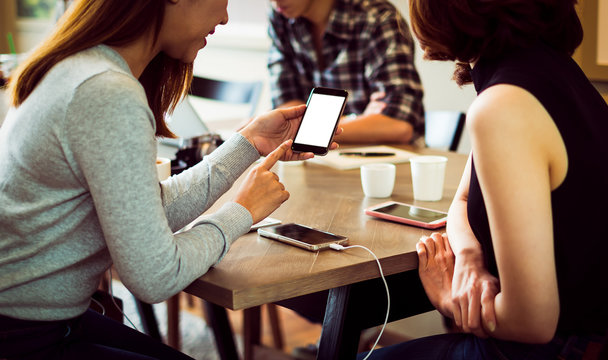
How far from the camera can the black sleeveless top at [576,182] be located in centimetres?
88

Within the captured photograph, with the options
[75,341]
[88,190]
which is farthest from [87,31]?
[75,341]

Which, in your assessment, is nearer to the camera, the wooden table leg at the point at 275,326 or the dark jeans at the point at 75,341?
the dark jeans at the point at 75,341

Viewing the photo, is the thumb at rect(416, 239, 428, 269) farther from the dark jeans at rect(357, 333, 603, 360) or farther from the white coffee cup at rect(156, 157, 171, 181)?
the white coffee cup at rect(156, 157, 171, 181)

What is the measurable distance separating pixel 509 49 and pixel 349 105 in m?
1.48

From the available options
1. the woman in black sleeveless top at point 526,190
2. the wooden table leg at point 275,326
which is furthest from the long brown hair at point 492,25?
the wooden table leg at point 275,326

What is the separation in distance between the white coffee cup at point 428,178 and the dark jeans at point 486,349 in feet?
1.21

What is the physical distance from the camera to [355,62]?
7.77 feet

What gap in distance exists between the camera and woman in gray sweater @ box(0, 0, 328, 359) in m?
0.86

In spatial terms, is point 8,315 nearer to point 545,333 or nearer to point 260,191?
point 260,191

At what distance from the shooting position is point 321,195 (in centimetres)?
140

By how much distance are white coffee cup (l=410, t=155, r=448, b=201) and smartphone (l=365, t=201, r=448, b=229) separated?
0.08 m

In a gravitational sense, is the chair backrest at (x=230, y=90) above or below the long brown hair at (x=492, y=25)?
below

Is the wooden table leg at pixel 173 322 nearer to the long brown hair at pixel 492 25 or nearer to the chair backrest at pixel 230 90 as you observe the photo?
the chair backrest at pixel 230 90

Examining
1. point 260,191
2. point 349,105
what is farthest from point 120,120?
point 349,105
